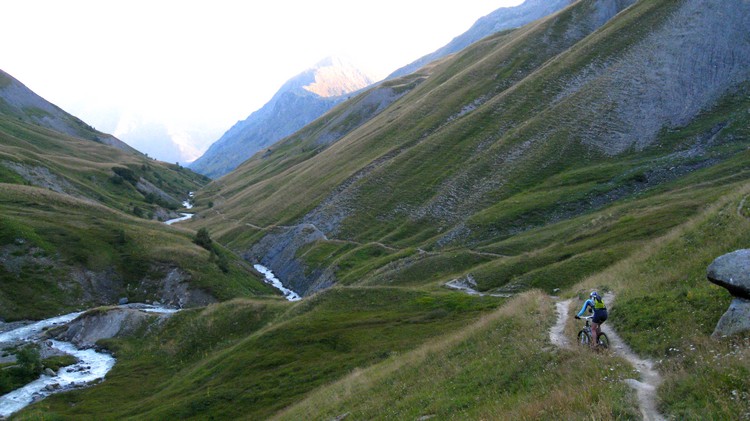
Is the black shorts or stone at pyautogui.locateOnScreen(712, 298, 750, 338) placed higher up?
stone at pyautogui.locateOnScreen(712, 298, 750, 338)

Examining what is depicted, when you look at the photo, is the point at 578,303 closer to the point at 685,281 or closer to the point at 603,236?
the point at 685,281

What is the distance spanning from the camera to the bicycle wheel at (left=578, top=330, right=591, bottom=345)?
20.6m

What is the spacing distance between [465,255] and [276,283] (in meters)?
48.0

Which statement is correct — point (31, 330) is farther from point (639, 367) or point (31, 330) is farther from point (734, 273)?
point (734, 273)

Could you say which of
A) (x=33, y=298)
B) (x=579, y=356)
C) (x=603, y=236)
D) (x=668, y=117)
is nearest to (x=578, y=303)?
(x=579, y=356)

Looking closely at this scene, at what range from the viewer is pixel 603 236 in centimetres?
5672

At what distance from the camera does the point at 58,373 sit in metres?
50.8

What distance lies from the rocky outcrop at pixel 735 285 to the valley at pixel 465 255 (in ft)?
2.33

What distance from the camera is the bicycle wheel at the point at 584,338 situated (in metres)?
20.6

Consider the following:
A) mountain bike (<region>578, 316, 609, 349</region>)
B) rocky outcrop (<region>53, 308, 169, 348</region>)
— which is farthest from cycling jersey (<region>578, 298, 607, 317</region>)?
rocky outcrop (<region>53, 308, 169, 348</region>)

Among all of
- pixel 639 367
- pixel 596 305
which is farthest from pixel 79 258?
pixel 639 367

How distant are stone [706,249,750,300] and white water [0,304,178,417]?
54003 millimetres

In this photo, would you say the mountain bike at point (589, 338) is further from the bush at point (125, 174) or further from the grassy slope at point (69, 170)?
the bush at point (125, 174)

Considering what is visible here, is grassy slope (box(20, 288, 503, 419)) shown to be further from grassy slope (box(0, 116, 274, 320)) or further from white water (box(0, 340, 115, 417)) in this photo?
grassy slope (box(0, 116, 274, 320))
